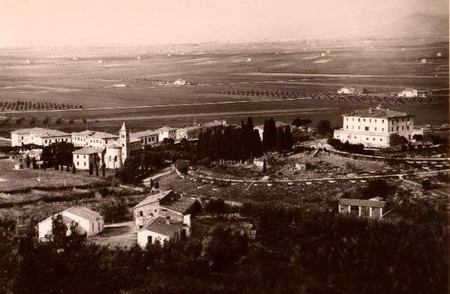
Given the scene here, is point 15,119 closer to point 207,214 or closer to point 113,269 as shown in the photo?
point 207,214

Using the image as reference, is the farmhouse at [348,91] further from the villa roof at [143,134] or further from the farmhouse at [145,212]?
the farmhouse at [145,212]

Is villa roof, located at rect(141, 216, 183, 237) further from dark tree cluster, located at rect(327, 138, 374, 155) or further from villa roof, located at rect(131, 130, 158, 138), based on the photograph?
villa roof, located at rect(131, 130, 158, 138)

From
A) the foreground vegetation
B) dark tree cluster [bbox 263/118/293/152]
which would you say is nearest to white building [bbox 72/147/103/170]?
dark tree cluster [bbox 263/118/293/152]

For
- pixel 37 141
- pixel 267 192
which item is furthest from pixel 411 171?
pixel 37 141

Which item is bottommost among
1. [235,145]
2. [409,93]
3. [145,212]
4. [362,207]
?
[145,212]

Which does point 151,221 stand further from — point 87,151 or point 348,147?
point 87,151

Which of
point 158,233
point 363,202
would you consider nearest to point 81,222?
point 158,233

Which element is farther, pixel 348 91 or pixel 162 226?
pixel 348 91
